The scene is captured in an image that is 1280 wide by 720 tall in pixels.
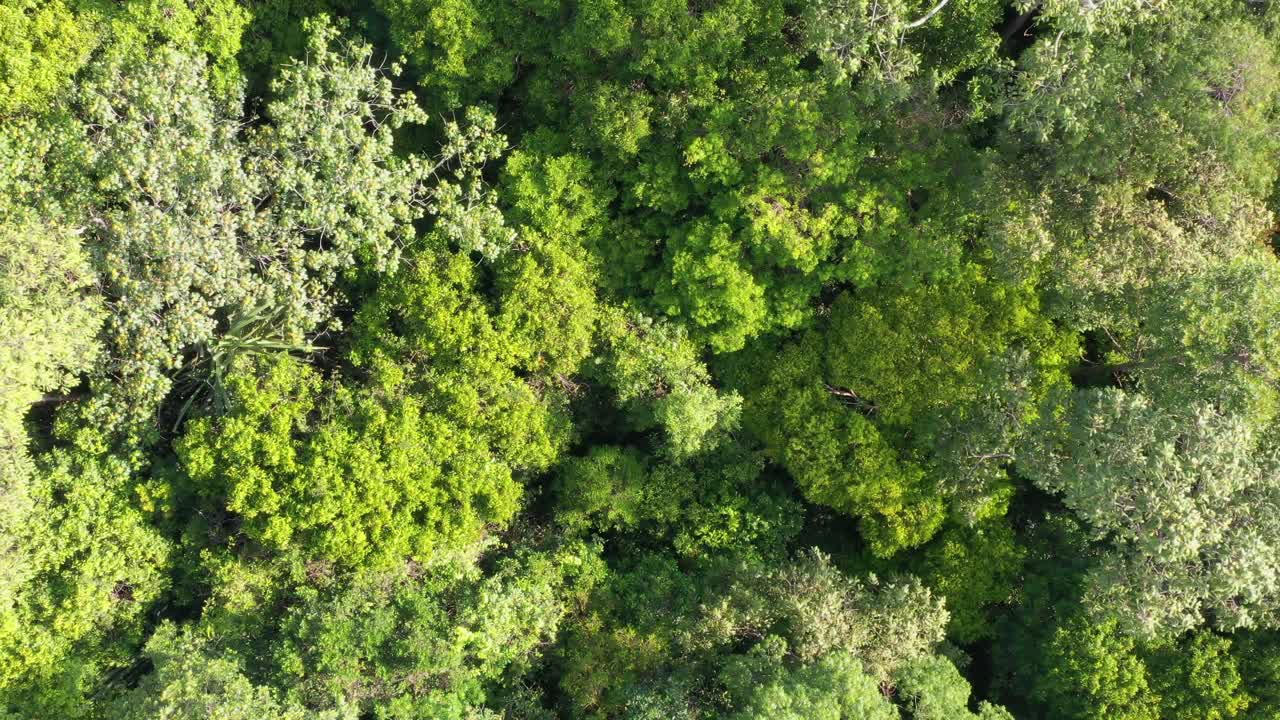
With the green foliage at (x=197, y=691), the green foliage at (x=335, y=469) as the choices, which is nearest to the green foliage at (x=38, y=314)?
the green foliage at (x=335, y=469)

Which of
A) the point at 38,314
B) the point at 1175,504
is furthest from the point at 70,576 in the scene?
the point at 1175,504

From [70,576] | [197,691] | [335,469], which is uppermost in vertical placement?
[335,469]

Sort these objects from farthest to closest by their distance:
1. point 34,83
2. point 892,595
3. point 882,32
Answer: point 892,595 < point 34,83 < point 882,32

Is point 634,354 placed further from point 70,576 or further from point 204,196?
point 70,576

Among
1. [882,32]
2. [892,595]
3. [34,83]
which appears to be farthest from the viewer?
[892,595]

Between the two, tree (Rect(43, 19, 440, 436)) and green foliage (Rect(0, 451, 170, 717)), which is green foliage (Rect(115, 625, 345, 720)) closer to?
green foliage (Rect(0, 451, 170, 717))

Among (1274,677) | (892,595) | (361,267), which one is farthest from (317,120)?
(1274,677)

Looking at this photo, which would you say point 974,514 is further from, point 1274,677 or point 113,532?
point 113,532

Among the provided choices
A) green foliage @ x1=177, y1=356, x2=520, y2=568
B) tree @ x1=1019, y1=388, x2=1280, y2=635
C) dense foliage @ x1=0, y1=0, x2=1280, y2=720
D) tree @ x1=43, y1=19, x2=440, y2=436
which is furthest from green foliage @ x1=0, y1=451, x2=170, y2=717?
tree @ x1=1019, y1=388, x2=1280, y2=635
